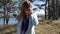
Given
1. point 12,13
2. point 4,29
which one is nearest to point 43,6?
point 12,13

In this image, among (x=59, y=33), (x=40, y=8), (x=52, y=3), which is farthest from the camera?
(x=40, y=8)

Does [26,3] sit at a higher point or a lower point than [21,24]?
higher

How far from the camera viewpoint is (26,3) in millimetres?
2719

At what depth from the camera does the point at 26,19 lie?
108 inches

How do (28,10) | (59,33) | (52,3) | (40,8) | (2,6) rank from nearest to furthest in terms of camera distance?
(28,10)
(59,33)
(2,6)
(52,3)
(40,8)

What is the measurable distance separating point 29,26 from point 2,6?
33.2 feet

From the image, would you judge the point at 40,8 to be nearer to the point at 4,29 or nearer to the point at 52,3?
the point at 52,3

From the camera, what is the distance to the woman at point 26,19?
2.68m

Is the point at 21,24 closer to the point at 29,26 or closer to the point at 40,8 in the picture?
the point at 29,26

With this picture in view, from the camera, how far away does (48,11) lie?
16.3 metres

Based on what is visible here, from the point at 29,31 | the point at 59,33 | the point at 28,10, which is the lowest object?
the point at 59,33

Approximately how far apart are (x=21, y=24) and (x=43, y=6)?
13.9 meters

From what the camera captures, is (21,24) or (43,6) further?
(43,6)

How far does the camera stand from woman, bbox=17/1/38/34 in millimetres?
2682
